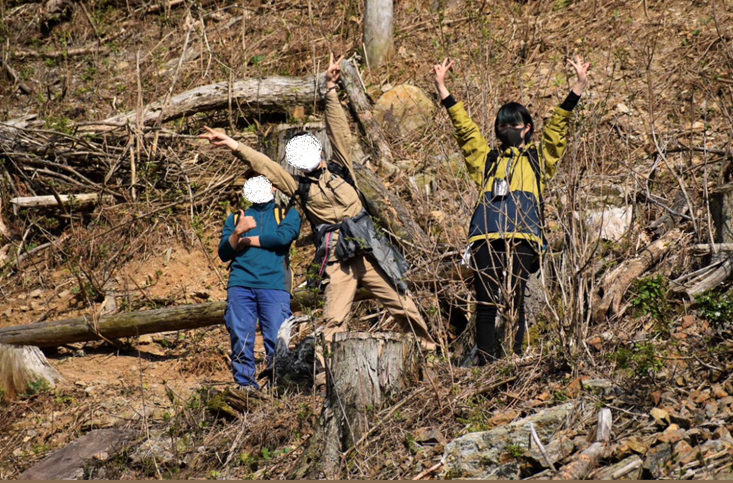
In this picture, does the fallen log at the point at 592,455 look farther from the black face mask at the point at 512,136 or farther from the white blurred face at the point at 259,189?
the white blurred face at the point at 259,189

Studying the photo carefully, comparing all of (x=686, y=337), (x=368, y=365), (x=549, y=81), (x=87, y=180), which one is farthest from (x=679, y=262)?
(x=87, y=180)

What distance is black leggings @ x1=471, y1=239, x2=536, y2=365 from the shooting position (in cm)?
483

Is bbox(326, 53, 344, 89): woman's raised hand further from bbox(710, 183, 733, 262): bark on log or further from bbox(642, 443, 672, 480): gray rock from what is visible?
bbox(642, 443, 672, 480): gray rock

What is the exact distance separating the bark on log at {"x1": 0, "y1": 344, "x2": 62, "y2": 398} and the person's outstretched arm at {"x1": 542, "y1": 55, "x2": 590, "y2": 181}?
4475 millimetres

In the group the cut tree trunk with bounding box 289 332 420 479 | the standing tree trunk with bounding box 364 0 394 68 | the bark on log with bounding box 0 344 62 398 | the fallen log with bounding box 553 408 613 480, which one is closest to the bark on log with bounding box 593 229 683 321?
the fallen log with bounding box 553 408 613 480

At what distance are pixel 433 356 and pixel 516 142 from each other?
1506 mm

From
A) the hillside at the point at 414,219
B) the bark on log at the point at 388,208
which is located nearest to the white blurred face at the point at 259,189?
the bark on log at the point at 388,208

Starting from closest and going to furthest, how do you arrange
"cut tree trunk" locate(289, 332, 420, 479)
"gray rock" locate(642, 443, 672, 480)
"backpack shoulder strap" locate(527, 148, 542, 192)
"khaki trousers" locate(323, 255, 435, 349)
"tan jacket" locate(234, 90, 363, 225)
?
"gray rock" locate(642, 443, 672, 480)
"cut tree trunk" locate(289, 332, 420, 479)
"backpack shoulder strap" locate(527, 148, 542, 192)
"khaki trousers" locate(323, 255, 435, 349)
"tan jacket" locate(234, 90, 363, 225)

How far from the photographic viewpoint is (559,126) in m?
4.91

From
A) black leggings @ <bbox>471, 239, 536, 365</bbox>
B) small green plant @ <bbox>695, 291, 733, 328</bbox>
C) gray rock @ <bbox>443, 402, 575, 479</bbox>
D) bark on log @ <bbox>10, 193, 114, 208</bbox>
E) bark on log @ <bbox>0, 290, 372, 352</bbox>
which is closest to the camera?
gray rock @ <bbox>443, 402, 575, 479</bbox>

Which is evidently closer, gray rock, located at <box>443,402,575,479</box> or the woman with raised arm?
gray rock, located at <box>443,402,575,479</box>

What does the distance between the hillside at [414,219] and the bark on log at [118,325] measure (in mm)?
277

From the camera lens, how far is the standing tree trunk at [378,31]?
33.0 ft

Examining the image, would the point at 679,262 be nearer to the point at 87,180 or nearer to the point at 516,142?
the point at 516,142
